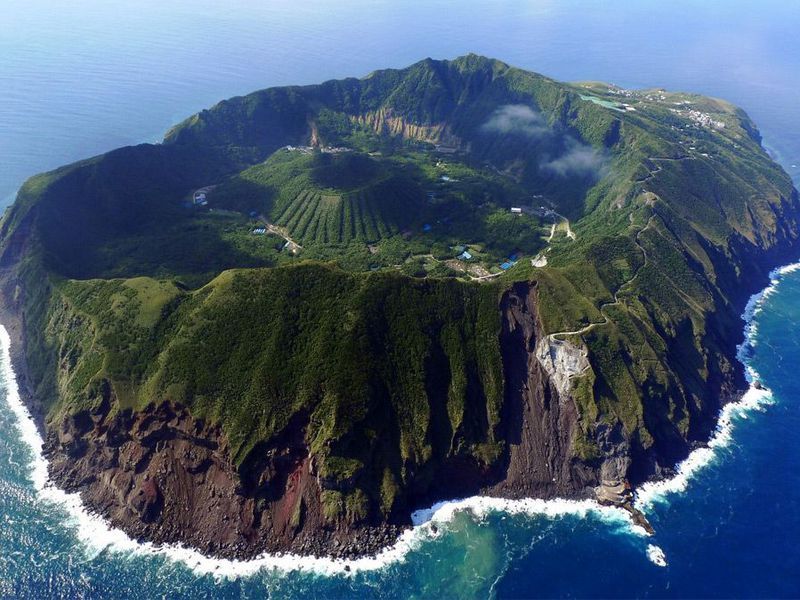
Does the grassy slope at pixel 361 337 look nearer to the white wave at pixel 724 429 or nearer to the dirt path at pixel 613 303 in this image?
the dirt path at pixel 613 303

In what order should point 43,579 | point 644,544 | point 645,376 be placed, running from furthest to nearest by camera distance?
1. point 645,376
2. point 644,544
3. point 43,579

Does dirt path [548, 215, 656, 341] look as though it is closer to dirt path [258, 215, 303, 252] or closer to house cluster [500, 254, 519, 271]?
house cluster [500, 254, 519, 271]

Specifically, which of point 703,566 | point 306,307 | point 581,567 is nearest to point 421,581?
point 581,567

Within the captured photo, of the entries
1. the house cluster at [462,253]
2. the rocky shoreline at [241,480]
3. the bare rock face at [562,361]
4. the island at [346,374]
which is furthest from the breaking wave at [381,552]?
the house cluster at [462,253]

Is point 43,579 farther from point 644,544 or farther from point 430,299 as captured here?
point 644,544

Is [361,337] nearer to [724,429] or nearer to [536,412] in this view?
[536,412]

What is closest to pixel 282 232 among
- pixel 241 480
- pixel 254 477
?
pixel 254 477

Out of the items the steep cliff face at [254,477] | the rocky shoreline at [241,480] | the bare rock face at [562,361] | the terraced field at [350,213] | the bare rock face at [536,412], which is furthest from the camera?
the terraced field at [350,213]
